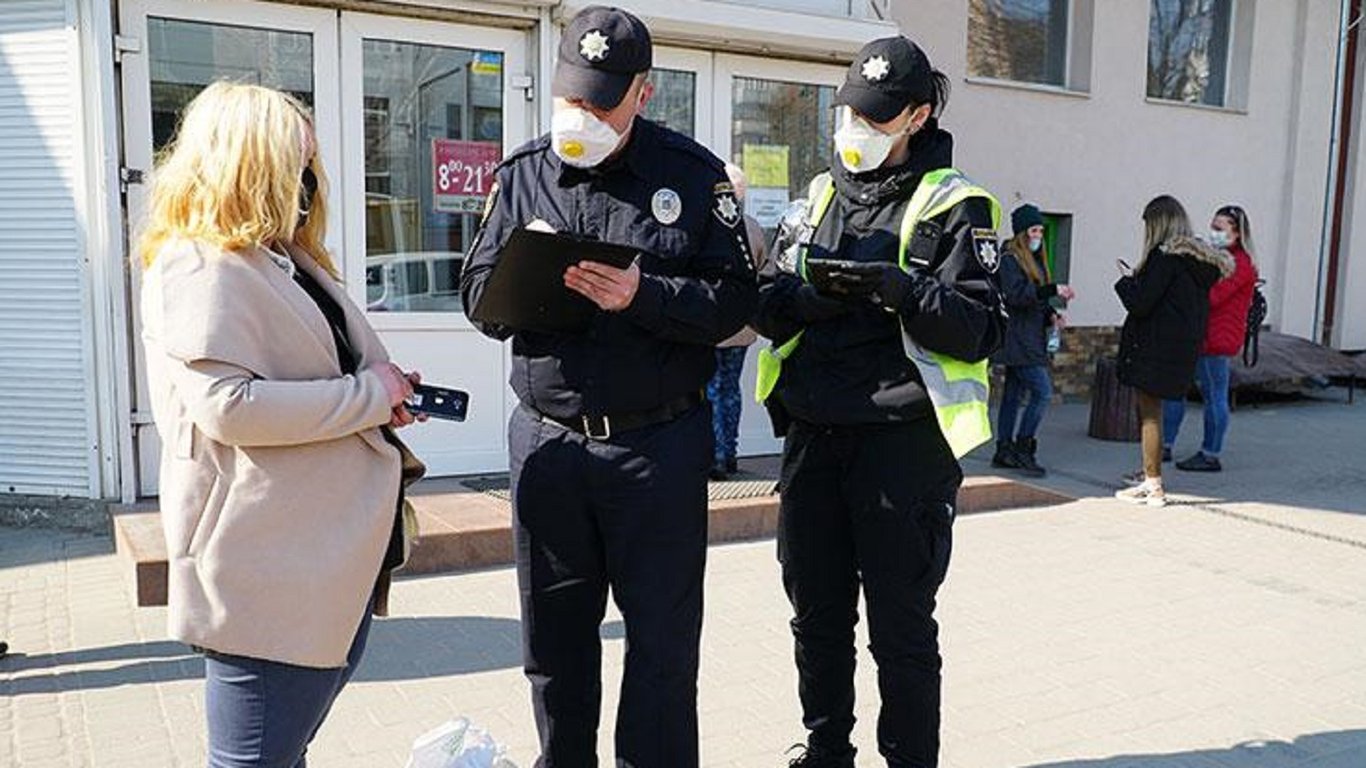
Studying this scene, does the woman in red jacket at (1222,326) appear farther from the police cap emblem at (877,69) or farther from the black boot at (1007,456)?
the police cap emblem at (877,69)

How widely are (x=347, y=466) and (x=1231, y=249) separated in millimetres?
Answer: 7391

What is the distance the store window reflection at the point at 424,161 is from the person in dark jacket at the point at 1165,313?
13.6ft

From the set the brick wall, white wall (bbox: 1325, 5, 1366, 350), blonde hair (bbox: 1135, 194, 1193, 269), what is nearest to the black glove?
blonde hair (bbox: 1135, 194, 1193, 269)

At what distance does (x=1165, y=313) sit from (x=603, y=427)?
5.51 m

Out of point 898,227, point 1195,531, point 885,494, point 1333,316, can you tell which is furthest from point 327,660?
point 1333,316

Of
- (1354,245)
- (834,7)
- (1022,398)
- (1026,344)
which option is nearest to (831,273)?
(834,7)

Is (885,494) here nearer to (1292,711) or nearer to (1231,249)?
(1292,711)

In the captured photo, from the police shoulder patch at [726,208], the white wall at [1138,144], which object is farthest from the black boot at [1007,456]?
the police shoulder patch at [726,208]

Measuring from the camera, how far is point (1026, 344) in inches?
304

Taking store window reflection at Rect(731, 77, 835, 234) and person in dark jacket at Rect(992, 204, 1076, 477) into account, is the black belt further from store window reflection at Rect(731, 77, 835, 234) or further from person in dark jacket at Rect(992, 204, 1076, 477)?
person in dark jacket at Rect(992, 204, 1076, 477)

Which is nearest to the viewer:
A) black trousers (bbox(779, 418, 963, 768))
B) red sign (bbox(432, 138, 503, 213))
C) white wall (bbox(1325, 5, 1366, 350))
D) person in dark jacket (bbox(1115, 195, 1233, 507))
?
black trousers (bbox(779, 418, 963, 768))

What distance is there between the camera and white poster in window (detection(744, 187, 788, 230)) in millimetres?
7523

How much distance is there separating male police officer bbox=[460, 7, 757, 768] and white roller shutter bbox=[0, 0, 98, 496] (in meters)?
3.98

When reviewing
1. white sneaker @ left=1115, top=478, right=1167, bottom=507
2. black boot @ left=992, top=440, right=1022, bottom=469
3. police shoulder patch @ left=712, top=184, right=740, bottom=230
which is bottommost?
white sneaker @ left=1115, top=478, right=1167, bottom=507
